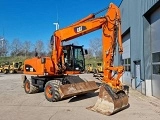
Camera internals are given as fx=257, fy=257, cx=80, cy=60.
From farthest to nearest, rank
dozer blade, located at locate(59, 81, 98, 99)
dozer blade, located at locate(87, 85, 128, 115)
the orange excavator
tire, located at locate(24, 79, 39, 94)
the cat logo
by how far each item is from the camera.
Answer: tire, located at locate(24, 79, 39, 94), the cat logo, dozer blade, located at locate(59, 81, 98, 99), the orange excavator, dozer blade, located at locate(87, 85, 128, 115)

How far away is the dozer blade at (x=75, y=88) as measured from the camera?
10866mm

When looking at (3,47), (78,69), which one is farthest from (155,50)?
(3,47)

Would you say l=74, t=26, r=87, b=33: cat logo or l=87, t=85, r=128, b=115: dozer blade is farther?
l=74, t=26, r=87, b=33: cat logo

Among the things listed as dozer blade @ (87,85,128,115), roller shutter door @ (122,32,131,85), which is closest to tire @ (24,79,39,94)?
dozer blade @ (87,85,128,115)

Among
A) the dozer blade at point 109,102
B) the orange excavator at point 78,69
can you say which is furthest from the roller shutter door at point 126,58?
the dozer blade at point 109,102

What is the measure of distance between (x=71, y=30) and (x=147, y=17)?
4.26m

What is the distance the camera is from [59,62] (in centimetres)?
1368

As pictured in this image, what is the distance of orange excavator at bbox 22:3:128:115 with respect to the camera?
931cm

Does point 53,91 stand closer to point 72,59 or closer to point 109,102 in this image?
point 72,59

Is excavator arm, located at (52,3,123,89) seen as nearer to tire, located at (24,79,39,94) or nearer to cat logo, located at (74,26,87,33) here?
cat logo, located at (74,26,87,33)

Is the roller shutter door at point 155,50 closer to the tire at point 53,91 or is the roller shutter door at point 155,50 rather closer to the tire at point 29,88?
the tire at point 53,91

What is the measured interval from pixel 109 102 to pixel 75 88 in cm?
275

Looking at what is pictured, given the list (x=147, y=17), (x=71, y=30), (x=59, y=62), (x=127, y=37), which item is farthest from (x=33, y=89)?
(x=127, y=37)

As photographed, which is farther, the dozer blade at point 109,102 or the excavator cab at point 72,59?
the excavator cab at point 72,59
